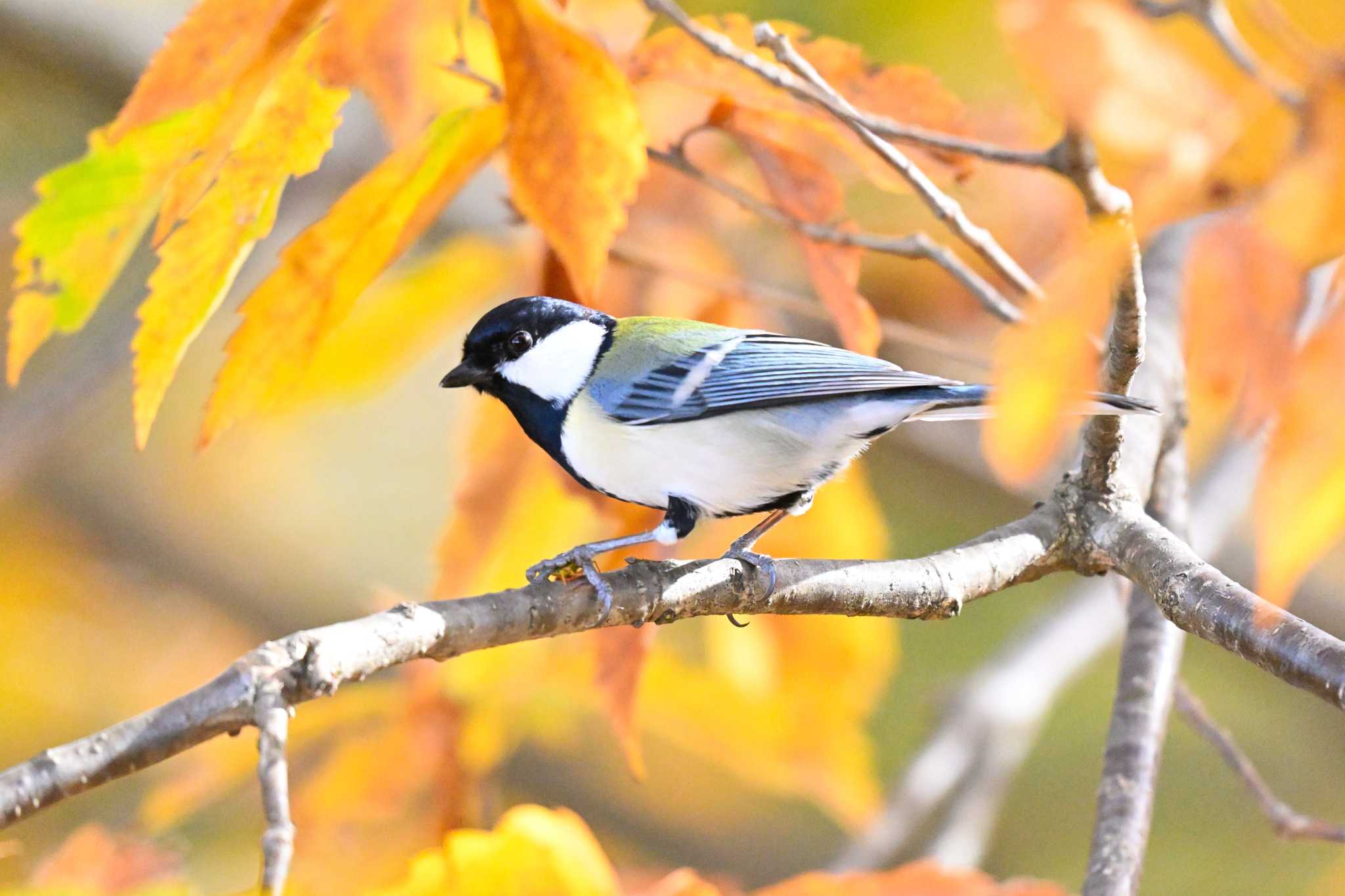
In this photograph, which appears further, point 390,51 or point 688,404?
point 688,404

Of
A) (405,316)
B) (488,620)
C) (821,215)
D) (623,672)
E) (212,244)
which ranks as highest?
(405,316)

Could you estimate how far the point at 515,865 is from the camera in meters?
0.85

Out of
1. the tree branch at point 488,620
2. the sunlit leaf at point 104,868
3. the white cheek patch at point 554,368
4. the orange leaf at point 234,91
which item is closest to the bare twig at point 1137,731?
the tree branch at point 488,620

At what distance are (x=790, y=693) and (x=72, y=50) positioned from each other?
131cm

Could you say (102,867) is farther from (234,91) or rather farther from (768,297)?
(768,297)

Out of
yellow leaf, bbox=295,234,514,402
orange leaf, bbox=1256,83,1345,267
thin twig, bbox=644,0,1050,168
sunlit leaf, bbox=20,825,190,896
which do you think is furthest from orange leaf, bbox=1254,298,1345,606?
yellow leaf, bbox=295,234,514,402

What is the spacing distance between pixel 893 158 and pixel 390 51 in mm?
406

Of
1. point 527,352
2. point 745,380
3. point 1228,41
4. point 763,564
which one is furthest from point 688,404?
point 1228,41

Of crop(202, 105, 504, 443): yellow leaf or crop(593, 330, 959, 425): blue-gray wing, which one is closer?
crop(202, 105, 504, 443): yellow leaf

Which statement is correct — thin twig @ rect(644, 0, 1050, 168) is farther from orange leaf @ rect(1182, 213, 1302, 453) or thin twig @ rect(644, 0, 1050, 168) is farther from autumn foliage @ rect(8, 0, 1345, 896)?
orange leaf @ rect(1182, 213, 1302, 453)

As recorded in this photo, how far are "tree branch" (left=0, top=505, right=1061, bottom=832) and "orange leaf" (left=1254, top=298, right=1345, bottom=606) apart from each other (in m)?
0.29

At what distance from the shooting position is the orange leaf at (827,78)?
3.48ft

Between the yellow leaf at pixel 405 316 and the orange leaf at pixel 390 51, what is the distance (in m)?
0.47

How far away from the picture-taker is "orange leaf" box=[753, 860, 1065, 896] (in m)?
0.89
